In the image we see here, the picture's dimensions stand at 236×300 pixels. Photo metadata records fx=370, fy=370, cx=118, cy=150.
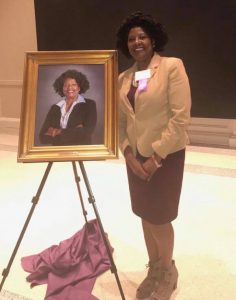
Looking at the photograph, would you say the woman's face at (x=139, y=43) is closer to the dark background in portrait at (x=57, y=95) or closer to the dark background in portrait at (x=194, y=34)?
the dark background in portrait at (x=57, y=95)

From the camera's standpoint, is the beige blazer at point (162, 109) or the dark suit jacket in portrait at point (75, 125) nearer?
the beige blazer at point (162, 109)

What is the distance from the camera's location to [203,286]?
6.63 ft

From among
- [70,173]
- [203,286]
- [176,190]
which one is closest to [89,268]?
[203,286]

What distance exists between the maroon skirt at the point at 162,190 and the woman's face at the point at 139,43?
0.47 meters

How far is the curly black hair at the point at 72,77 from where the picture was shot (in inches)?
70.3

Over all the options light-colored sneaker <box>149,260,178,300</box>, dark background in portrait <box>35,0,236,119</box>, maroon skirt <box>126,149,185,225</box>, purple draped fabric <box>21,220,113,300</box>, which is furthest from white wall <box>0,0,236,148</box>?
light-colored sneaker <box>149,260,178,300</box>

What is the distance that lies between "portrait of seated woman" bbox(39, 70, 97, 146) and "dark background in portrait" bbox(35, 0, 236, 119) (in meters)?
2.84

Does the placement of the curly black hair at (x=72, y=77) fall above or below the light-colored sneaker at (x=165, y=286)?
above

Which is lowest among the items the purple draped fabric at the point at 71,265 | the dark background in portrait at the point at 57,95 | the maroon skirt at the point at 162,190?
the purple draped fabric at the point at 71,265

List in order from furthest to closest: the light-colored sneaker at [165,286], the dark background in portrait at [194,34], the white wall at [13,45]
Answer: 1. the white wall at [13,45]
2. the dark background in portrait at [194,34]
3. the light-colored sneaker at [165,286]

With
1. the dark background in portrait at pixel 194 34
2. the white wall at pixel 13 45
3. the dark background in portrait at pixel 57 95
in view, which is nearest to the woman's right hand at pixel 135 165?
the dark background in portrait at pixel 57 95

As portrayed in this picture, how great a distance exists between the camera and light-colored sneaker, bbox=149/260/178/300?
1.90 metres

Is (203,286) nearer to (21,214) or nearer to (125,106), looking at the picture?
(125,106)

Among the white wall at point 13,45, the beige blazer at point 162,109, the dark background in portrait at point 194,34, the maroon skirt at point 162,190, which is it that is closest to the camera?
the beige blazer at point 162,109
